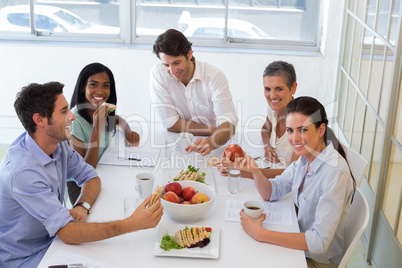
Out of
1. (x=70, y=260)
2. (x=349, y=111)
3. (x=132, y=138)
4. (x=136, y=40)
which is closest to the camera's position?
(x=70, y=260)

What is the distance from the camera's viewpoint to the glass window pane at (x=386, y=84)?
9.07ft

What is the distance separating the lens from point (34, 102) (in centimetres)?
189

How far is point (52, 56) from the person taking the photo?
430 cm

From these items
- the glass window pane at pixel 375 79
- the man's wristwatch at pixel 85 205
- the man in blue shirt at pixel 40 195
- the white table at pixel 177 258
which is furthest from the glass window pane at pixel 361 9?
the man's wristwatch at pixel 85 205

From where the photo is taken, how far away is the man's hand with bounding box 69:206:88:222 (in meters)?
1.85

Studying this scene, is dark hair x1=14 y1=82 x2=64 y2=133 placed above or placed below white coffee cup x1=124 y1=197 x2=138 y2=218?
above

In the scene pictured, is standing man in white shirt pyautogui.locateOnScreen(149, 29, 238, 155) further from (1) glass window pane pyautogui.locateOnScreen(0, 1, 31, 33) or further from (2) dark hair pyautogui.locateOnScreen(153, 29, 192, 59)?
(1) glass window pane pyautogui.locateOnScreen(0, 1, 31, 33)

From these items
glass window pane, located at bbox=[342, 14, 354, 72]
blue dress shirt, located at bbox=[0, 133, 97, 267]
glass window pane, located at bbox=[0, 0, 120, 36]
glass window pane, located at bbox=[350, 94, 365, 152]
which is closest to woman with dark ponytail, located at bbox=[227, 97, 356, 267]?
blue dress shirt, located at bbox=[0, 133, 97, 267]

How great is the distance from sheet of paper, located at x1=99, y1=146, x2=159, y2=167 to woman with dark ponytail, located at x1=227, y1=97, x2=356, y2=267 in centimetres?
53

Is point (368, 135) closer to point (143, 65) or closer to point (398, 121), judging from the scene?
point (398, 121)

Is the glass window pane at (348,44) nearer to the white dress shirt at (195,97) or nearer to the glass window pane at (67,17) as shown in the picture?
the white dress shirt at (195,97)

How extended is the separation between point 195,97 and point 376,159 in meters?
1.17

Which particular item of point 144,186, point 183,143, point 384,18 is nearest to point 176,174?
point 144,186

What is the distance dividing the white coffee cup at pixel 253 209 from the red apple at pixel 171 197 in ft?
0.86
